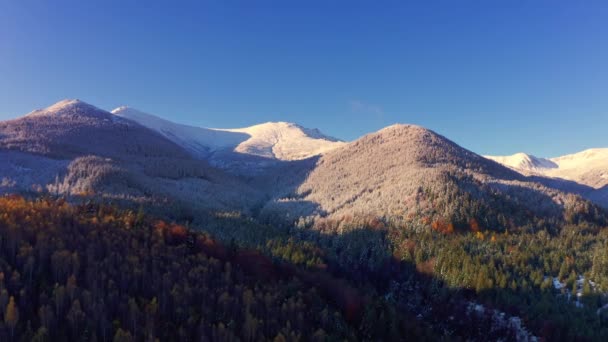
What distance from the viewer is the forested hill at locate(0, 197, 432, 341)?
1733cm

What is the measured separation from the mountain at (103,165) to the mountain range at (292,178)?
0.41 metres

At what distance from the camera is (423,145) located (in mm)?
143875

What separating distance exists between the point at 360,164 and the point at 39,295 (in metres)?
131

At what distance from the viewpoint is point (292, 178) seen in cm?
16438

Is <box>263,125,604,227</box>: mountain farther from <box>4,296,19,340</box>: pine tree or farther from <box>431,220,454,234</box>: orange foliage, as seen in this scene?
<box>4,296,19,340</box>: pine tree

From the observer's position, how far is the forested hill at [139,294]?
56.9 feet

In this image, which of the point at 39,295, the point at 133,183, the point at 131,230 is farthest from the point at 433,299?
the point at 133,183

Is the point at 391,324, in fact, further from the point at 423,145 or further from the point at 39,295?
the point at 423,145

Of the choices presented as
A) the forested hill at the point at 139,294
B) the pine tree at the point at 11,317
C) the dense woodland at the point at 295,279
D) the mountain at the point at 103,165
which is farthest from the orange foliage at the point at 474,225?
the pine tree at the point at 11,317

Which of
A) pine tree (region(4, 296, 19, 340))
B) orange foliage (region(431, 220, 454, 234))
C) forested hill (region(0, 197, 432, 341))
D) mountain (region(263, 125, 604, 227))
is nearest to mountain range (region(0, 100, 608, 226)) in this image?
mountain (region(263, 125, 604, 227))

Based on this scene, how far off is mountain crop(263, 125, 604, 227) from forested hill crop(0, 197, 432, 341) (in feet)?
166

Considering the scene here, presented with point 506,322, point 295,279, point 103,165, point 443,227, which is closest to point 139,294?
point 295,279

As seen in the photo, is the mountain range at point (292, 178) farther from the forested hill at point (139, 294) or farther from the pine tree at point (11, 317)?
the pine tree at point (11, 317)

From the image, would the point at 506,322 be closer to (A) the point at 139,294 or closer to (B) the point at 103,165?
(A) the point at 139,294
